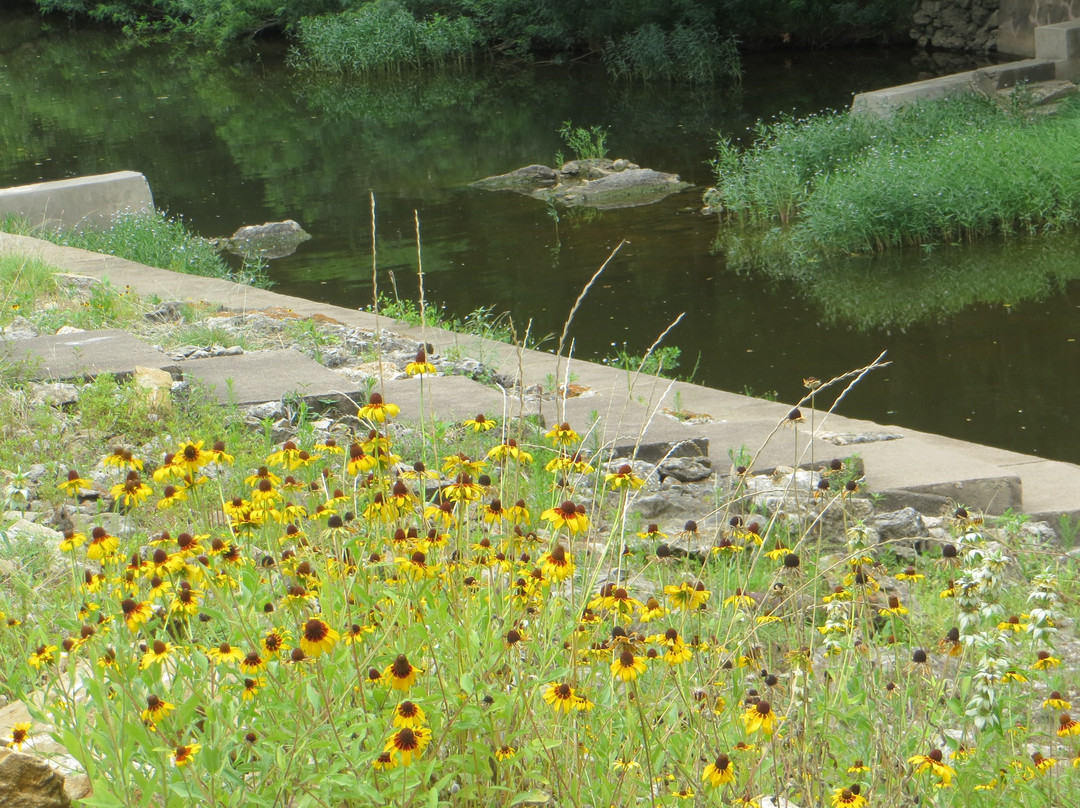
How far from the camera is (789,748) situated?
96.3 inches

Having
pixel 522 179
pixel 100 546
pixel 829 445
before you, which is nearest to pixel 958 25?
pixel 522 179

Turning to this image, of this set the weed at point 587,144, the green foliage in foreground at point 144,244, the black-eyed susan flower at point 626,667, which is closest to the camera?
the black-eyed susan flower at point 626,667

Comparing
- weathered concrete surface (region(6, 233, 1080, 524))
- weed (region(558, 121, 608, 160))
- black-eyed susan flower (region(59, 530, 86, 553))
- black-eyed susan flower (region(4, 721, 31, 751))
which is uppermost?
black-eyed susan flower (region(59, 530, 86, 553))

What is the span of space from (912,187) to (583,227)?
13.1ft

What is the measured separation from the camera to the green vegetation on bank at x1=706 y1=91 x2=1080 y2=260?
37.3ft

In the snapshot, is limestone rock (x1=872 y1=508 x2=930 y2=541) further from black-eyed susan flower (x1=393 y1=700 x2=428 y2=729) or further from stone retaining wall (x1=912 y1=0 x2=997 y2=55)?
stone retaining wall (x1=912 y1=0 x2=997 y2=55)

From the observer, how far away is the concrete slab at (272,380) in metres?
5.43

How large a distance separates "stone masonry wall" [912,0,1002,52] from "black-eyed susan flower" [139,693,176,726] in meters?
25.8

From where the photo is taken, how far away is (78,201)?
39.0ft

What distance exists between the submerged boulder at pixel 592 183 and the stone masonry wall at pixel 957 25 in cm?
1198

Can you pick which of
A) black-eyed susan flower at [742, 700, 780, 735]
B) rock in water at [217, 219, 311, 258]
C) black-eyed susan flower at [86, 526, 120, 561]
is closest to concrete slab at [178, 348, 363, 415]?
black-eyed susan flower at [86, 526, 120, 561]

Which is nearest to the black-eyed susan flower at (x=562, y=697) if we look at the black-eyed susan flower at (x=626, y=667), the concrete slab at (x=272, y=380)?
the black-eyed susan flower at (x=626, y=667)

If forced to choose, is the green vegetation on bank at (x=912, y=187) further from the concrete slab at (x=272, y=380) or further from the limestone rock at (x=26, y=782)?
the limestone rock at (x=26, y=782)

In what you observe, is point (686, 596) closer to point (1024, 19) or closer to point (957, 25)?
point (1024, 19)
